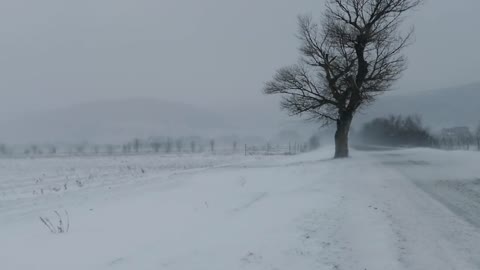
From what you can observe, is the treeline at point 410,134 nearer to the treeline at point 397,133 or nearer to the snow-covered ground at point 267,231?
the treeline at point 397,133

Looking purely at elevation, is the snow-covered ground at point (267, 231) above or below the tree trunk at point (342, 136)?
below

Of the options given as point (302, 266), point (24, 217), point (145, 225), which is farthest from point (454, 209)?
point (24, 217)

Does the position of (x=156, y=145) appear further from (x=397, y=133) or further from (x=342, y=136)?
(x=342, y=136)

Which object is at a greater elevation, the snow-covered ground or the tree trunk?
the tree trunk

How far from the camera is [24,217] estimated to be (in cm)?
1268

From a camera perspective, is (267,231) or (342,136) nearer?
(267,231)

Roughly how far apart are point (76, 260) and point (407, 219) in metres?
6.05

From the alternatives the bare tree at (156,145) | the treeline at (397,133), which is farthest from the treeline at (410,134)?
the bare tree at (156,145)

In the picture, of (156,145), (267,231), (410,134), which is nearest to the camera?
(267,231)

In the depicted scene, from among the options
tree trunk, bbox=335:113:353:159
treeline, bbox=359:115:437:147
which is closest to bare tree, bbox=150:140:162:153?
treeline, bbox=359:115:437:147

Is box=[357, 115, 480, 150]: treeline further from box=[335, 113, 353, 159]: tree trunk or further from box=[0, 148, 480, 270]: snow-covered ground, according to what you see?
box=[0, 148, 480, 270]: snow-covered ground

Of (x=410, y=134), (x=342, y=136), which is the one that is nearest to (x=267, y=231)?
(x=342, y=136)

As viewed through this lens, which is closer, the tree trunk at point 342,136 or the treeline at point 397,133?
the tree trunk at point 342,136

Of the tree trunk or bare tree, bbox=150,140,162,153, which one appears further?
bare tree, bbox=150,140,162,153
